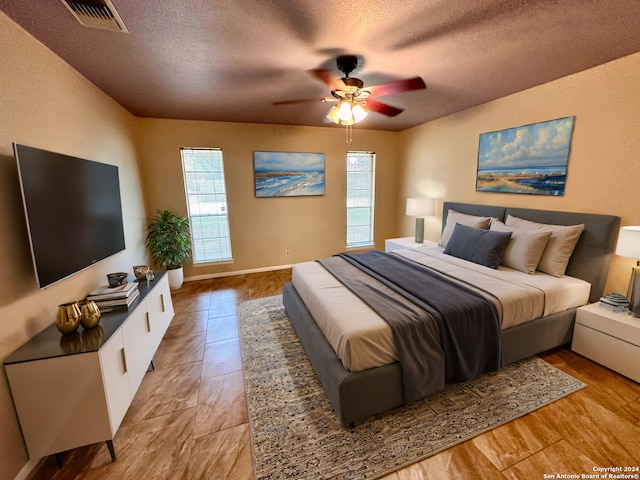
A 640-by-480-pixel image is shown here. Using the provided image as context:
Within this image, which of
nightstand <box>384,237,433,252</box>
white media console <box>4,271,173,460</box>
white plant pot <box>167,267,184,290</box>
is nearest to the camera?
white media console <box>4,271,173,460</box>

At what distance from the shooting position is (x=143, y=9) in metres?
1.58

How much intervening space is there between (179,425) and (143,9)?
8.59ft

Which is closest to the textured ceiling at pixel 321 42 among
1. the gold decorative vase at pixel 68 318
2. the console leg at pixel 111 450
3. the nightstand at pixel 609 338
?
the gold decorative vase at pixel 68 318

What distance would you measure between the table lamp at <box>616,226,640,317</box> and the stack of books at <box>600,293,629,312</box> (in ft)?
0.11

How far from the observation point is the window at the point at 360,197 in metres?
5.18

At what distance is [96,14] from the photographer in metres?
1.58

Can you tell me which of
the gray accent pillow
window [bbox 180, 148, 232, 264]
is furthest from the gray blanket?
window [bbox 180, 148, 232, 264]

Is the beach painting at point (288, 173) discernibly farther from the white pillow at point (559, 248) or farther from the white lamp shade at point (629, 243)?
the white lamp shade at point (629, 243)

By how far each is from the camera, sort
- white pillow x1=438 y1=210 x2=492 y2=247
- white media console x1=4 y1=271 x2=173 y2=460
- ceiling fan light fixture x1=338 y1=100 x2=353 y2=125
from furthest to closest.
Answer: white pillow x1=438 y1=210 x2=492 y2=247, ceiling fan light fixture x1=338 y1=100 x2=353 y2=125, white media console x1=4 y1=271 x2=173 y2=460

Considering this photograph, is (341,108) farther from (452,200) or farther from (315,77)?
(452,200)

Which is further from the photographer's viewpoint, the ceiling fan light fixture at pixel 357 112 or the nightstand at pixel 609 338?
the ceiling fan light fixture at pixel 357 112

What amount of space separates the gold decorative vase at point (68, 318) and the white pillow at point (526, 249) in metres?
3.72

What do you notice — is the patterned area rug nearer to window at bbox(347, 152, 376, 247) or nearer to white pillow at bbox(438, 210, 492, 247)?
white pillow at bbox(438, 210, 492, 247)

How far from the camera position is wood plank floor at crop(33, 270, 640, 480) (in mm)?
1479
